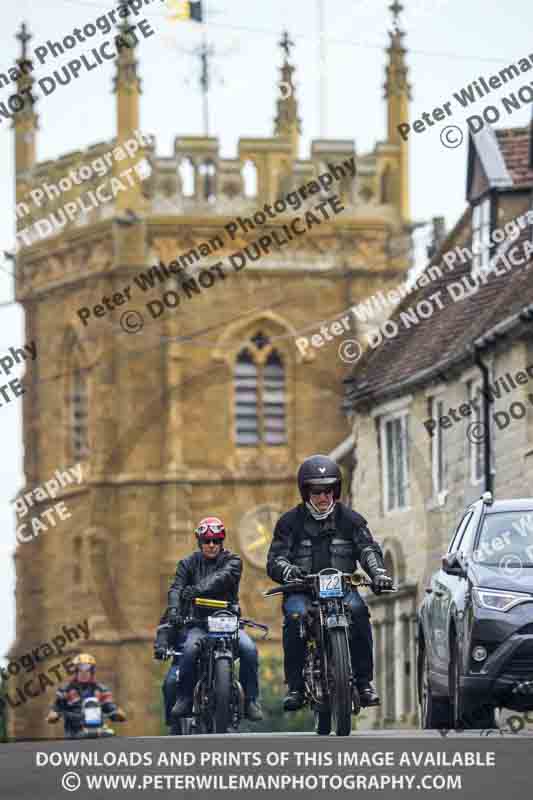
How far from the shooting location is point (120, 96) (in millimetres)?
87875

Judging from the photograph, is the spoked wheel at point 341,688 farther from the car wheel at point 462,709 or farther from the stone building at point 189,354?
the stone building at point 189,354

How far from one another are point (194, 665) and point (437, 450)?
76.5 feet

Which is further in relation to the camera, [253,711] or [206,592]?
[206,592]

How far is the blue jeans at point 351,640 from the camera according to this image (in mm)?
19453

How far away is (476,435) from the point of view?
4116 centimetres

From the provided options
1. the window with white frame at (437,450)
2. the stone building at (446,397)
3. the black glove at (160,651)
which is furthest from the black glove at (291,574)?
the window with white frame at (437,450)

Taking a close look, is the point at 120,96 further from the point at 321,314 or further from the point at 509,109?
the point at 509,109

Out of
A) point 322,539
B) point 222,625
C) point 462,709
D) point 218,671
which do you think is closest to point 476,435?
point 222,625

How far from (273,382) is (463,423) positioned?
4504 centimetres

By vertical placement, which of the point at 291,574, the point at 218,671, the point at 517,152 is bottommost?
the point at 218,671
